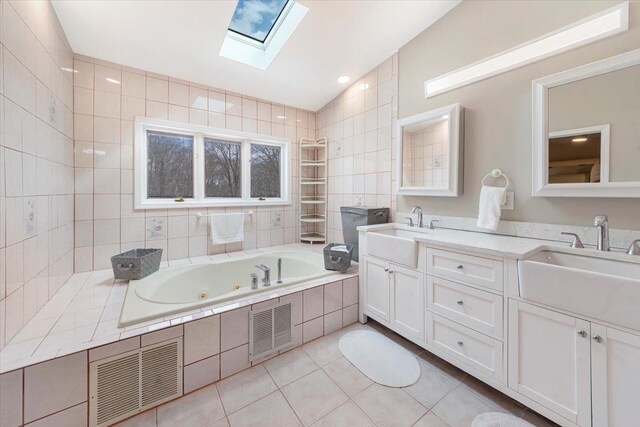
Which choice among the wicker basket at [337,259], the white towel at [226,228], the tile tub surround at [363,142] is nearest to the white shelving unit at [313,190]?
the tile tub surround at [363,142]

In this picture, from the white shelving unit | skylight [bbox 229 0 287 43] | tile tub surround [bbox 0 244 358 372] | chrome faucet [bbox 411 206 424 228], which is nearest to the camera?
tile tub surround [bbox 0 244 358 372]

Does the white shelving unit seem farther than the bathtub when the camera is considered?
Yes

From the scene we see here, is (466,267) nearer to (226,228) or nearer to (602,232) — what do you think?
(602,232)

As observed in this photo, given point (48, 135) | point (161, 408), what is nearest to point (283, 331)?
point (161, 408)

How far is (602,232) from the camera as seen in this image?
1.28m

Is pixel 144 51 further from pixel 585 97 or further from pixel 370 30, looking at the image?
pixel 585 97

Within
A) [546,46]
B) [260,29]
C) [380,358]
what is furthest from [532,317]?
[260,29]

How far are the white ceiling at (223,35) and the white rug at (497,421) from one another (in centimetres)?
271

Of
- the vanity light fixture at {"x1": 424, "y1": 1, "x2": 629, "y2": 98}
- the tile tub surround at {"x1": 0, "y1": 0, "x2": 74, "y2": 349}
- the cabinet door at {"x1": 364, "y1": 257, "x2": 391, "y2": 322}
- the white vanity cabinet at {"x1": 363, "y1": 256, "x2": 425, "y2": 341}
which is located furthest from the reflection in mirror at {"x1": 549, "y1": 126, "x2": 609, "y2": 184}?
the tile tub surround at {"x1": 0, "y1": 0, "x2": 74, "y2": 349}

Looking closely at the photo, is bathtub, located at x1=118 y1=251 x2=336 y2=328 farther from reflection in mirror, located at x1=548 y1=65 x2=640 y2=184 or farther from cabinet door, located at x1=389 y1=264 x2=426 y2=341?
reflection in mirror, located at x1=548 y1=65 x2=640 y2=184

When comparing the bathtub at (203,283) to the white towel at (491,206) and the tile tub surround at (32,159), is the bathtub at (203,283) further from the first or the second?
the white towel at (491,206)

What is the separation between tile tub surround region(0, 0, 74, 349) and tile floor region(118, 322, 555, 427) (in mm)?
925

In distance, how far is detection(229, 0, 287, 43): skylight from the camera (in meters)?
2.06

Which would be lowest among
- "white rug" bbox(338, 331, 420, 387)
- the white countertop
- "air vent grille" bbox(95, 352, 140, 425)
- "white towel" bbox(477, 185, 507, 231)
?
"white rug" bbox(338, 331, 420, 387)
